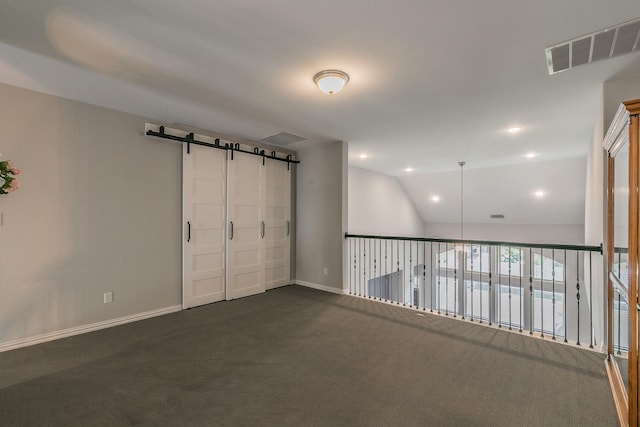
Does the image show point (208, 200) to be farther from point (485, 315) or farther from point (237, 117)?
point (485, 315)

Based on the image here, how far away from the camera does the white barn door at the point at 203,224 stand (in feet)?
13.3

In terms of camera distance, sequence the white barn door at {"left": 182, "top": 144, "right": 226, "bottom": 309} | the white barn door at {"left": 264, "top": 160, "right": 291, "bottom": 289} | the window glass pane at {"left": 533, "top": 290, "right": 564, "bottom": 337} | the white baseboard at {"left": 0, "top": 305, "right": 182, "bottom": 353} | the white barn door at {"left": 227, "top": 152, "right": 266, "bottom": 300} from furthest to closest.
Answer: the window glass pane at {"left": 533, "top": 290, "right": 564, "bottom": 337}, the white barn door at {"left": 264, "top": 160, "right": 291, "bottom": 289}, the white barn door at {"left": 227, "top": 152, "right": 266, "bottom": 300}, the white barn door at {"left": 182, "top": 144, "right": 226, "bottom": 309}, the white baseboard at {"left": 0, "top": 305, "right": 182, "bottom": 353}

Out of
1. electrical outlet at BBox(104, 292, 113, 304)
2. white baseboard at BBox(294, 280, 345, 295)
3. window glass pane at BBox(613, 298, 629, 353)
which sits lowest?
white baseboard at BBox(294, 280, 345, 295)

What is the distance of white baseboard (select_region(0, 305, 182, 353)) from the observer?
2824 mm

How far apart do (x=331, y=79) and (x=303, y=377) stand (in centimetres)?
256

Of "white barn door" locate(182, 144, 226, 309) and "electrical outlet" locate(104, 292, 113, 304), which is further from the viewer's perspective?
"white barn door" locate(182, 144, 226, 309)

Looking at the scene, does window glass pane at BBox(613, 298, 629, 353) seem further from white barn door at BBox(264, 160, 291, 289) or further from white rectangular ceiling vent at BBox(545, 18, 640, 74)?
white barn door at BBox(264, 160, 291, 289)

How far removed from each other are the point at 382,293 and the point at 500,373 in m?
7.82

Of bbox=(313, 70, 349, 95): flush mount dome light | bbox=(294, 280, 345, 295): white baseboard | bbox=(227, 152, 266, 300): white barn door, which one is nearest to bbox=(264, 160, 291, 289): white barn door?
bbox=(227, 152, 266, 300): white barn door

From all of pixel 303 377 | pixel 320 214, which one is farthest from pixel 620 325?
pixel 320 214

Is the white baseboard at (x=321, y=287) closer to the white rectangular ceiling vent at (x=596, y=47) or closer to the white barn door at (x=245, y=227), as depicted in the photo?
the white barn door at (x=245, y=227)

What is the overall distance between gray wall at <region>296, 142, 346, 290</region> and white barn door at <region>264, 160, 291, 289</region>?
22cm

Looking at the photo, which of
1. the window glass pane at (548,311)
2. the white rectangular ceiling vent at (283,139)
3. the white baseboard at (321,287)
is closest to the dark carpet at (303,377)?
the white baseboard at (321,287)

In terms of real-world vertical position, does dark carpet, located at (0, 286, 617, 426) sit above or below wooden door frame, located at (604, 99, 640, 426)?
below
